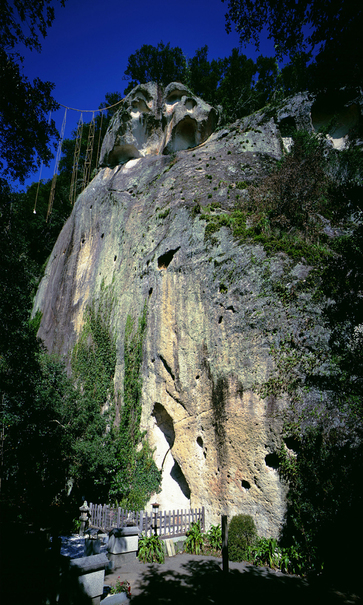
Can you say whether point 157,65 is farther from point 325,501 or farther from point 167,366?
point 325,501

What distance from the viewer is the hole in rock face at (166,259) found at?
13742 mm

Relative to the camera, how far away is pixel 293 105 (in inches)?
748

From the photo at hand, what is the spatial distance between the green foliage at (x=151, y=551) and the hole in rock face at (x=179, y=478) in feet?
9.01

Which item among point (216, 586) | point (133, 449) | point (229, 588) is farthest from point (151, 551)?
point (133, 449)

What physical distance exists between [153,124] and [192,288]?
50.4 ft

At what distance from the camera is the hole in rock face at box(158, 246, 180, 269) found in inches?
541

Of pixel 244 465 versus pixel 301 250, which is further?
pixel 301 250

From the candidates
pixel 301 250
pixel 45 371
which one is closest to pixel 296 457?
pixel 301 250

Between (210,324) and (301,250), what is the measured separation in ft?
12.6

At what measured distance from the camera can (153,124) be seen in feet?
73.8

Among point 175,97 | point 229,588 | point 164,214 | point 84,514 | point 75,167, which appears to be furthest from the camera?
point 75,167

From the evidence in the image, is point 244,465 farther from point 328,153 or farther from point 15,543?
point 328,153

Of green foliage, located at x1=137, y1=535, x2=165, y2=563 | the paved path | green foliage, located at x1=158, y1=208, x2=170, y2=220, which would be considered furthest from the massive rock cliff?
green foliage, located at x1=137, y1=535, x2=165, y2=563

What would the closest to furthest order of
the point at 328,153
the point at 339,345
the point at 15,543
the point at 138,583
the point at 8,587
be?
the point at 8,587 < the point at 138,583 < the point at 15,543 < the point at 339,345 < the point at 328,153
